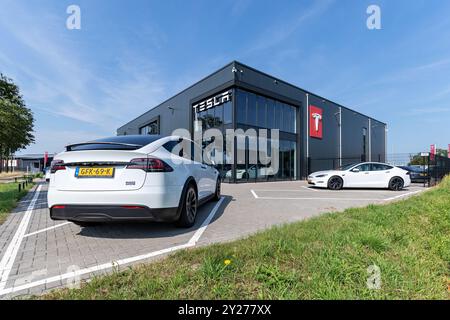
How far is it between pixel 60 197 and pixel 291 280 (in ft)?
10.9

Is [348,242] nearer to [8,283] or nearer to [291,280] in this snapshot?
[291,280]

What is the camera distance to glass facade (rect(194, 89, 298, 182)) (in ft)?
52.7

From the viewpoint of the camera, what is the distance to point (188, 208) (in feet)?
14.2

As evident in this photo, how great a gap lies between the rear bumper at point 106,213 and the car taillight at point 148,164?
56cm

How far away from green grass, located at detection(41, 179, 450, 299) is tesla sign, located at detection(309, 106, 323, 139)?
19331mm

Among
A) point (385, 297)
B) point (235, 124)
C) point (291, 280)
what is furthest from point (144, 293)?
point (235, 124)

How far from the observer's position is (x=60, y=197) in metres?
3.48

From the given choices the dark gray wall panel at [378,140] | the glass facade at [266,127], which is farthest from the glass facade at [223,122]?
the dark gray wall panel at [378,140]

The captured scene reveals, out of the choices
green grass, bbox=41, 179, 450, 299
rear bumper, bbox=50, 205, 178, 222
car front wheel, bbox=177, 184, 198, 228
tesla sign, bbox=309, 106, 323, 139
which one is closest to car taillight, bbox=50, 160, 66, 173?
rear bumper, bbox=50, 205, 178, 222

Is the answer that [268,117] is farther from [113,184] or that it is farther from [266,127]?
[113,184]

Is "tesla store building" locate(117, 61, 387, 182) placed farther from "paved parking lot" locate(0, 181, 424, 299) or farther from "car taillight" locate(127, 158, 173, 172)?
"car taillight" locate(127, 158, 173, 172)

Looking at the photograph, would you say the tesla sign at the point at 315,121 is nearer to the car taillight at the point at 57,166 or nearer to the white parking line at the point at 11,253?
the car taillight at the point at 57,166

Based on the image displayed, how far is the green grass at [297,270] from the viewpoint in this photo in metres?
2.05

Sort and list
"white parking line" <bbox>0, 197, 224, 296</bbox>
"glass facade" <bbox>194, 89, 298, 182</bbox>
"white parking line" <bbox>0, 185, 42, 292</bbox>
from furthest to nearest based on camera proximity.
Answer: "glass facade" <bbox>194, 89, 298, 182</bbox>
"white parking line" <bbox>0, 185, 42, 292</bbox>
"white parking line" <bbox>0, 197, 224, 296</bbox>
